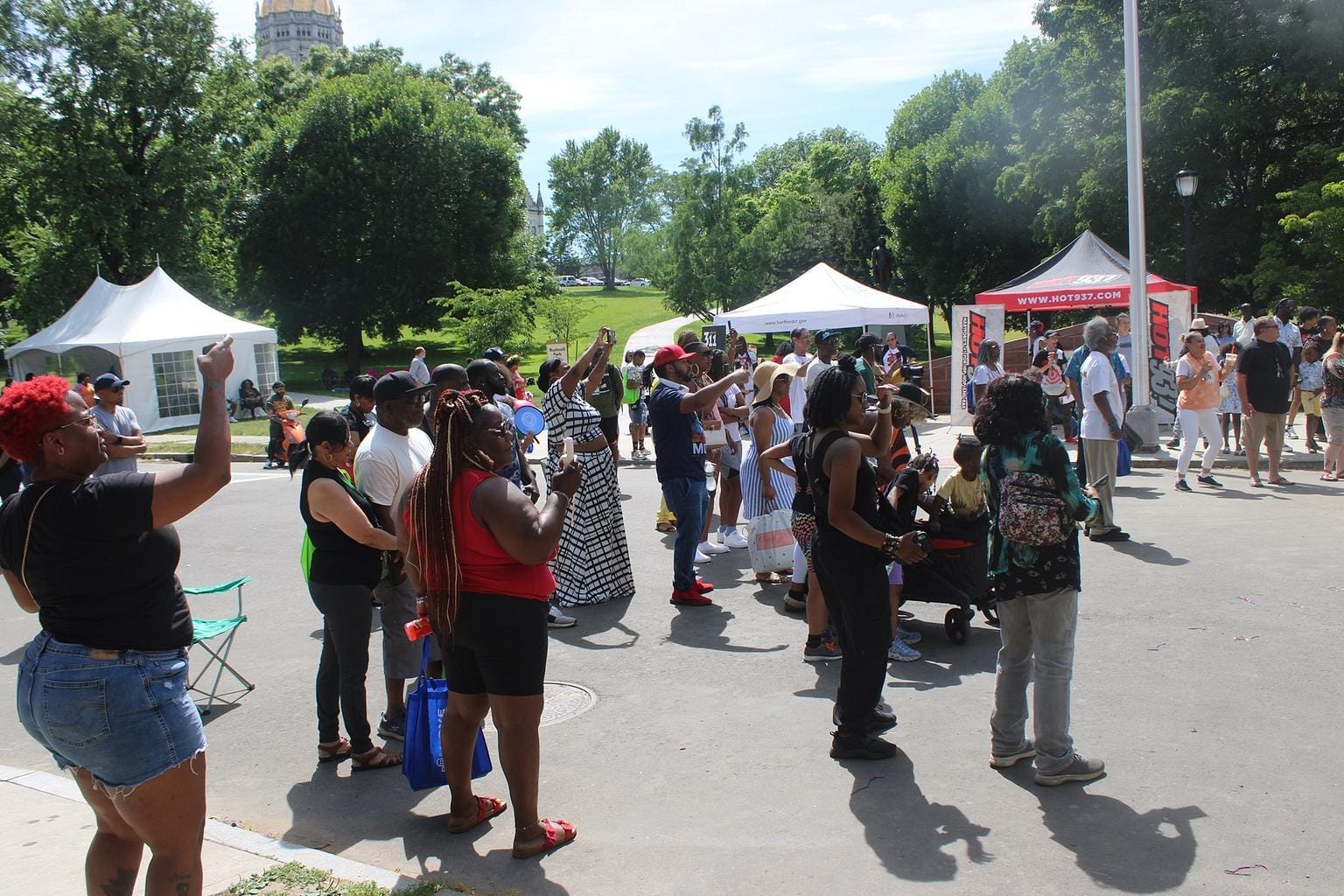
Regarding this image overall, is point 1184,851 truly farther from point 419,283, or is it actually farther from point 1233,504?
point 419,283

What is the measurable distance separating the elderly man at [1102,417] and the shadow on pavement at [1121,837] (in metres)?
4.95

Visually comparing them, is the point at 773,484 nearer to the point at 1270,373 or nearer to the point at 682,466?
the point at 682,466

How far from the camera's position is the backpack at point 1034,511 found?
4.62 m

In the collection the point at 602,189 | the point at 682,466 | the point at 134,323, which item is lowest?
the point at 682,466

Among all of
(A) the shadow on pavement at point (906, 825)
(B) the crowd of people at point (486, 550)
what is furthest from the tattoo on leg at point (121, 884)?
(A) the shadow on pavement at point (906, 825)

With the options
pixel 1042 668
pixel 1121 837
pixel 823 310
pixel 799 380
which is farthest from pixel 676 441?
pixel 823 310

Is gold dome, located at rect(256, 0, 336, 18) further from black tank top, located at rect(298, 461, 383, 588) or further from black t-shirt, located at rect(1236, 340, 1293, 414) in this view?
black tank top, located at rect(298, 461, 383, 588)

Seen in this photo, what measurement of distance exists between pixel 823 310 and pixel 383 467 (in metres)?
14.2

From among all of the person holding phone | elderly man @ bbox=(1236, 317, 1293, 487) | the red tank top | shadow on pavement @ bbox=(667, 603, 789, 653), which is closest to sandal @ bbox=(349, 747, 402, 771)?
the red tank top

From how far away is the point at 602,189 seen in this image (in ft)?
353

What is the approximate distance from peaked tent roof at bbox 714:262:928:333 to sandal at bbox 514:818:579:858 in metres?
14.7

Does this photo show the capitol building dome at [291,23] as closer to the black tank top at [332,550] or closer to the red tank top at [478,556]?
the black tank top at [332,550]

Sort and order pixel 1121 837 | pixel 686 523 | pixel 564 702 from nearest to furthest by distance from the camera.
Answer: pixel 1121 837, pixel 564 702, pixel 686 523

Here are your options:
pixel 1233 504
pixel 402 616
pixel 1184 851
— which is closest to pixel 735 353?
pixel 1233 504
